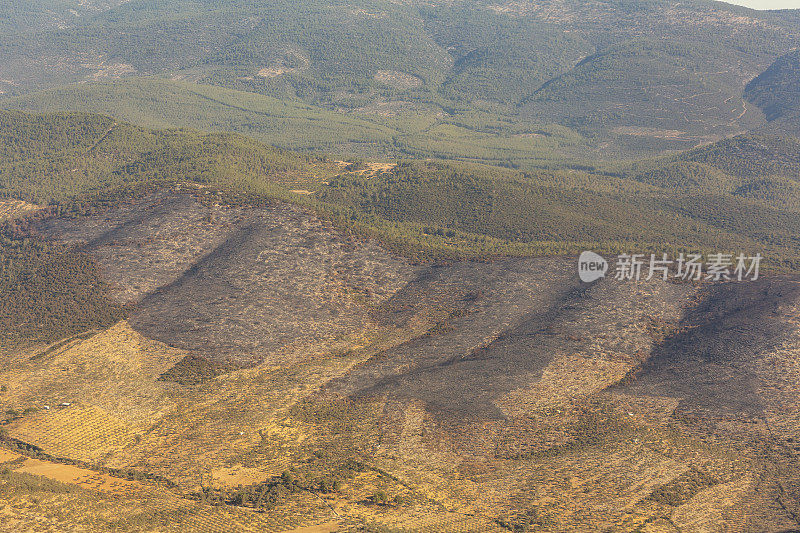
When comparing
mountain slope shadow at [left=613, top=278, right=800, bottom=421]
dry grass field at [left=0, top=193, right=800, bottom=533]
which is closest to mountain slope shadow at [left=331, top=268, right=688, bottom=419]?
dry grass field at [left=0, top=193, right=800, bottom=533]

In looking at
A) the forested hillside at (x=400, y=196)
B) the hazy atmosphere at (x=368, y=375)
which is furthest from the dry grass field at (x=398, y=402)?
the forested hillside at (x=400, y=196)

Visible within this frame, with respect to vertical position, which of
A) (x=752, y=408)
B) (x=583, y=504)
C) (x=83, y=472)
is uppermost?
(x=752, y=408)

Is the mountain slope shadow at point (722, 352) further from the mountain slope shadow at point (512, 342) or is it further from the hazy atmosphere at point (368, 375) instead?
the mountain slope shadow at point (512, 342)

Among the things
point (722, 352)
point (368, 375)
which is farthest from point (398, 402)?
point (722, 352)

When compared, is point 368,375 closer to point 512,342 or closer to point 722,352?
point 512,342

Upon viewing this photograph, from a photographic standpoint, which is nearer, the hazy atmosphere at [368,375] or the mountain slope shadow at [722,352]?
the hazy atmosphere at [368,375]

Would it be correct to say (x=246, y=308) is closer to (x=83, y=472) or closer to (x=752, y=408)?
(x=83, y=472)

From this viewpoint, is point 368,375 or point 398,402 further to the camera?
point 368,375

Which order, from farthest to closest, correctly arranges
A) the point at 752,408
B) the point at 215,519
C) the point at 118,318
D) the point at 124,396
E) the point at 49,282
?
1. the point at 49,282
2. the point at 118,318
3. the point at 124,396
4. the point at 752,408
5. the point at 215,519


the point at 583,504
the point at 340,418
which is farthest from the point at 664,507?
the point at 340,418

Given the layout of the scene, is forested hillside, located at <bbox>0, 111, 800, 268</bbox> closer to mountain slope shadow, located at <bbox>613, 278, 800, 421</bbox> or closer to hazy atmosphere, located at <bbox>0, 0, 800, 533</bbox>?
hazy atmosphere, located at <bbox>0, 0, 800, 533</bbox>

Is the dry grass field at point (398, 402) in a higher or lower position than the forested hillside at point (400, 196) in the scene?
lower
